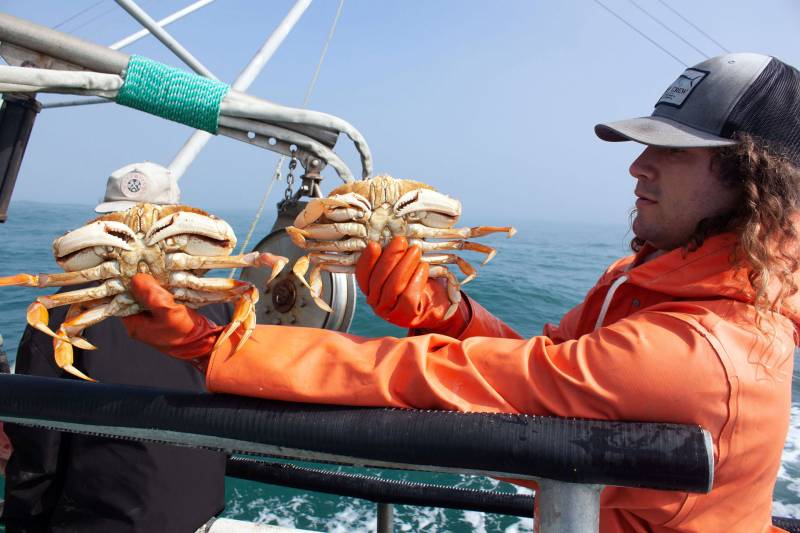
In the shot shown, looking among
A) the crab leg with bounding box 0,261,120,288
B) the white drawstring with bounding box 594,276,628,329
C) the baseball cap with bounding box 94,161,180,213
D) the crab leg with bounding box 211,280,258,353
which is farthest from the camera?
the baseball cap with bounding box 94,161,180,213

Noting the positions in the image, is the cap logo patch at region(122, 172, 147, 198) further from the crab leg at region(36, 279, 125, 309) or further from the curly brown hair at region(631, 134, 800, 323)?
the curly brown hair at region(631, 134, 800, 323)

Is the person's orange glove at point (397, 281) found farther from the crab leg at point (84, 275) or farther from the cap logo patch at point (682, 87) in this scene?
the cap logo patch at point (682, 87)

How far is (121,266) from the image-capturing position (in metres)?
1.61

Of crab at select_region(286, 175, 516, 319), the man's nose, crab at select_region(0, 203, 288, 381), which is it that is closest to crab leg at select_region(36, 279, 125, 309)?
crab at select_region(0, 203, 288, 381)

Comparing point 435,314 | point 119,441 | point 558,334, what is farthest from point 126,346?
point 558,334

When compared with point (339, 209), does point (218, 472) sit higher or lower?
lower

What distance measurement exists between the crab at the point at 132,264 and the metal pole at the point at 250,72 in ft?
4.46

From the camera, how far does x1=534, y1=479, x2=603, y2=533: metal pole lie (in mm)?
1030

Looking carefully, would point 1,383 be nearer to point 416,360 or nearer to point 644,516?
point 416,360

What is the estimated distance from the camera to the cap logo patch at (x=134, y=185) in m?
2.45

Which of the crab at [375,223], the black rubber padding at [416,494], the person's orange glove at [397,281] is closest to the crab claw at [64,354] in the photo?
the crab at [375,223]

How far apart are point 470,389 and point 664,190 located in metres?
0.99

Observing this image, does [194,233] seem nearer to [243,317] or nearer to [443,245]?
[243,317]

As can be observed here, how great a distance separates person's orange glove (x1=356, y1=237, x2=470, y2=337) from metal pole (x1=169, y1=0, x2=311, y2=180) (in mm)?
1380
